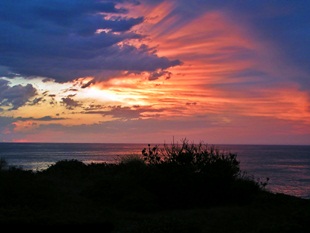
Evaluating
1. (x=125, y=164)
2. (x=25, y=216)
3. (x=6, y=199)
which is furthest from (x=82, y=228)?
(x=125, y=164)

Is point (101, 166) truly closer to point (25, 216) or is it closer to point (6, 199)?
point (6, 199)

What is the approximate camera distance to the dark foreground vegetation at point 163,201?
35.8ft

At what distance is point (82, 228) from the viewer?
10.8 metres

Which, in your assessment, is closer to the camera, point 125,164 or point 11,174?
point 11,174

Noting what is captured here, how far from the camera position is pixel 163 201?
14.8 m

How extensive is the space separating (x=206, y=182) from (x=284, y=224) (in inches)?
196

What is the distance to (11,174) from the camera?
48.0ft

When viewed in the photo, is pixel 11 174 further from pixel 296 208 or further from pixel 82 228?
pixel 296 208

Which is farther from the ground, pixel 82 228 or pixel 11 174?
pixel 11 174

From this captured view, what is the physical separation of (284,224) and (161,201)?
5077 mm

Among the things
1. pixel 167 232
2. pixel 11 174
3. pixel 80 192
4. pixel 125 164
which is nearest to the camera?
pixel 167 232

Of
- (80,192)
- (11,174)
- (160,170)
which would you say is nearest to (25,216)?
(11,174)

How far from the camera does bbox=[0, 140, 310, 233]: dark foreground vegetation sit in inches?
429

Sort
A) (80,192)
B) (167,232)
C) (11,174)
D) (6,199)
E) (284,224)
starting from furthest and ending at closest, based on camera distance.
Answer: (80,192), (11,174), (6,199), (284,224), (167,232)
